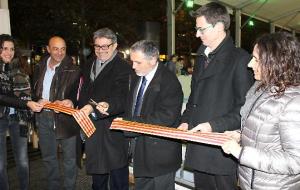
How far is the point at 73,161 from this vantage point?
4.46 meters

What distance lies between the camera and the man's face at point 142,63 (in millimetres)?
3246

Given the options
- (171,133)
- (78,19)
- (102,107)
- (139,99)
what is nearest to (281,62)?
(171,133)

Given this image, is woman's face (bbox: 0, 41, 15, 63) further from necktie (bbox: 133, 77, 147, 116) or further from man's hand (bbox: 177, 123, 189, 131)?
man's hand (bbox: 177, 123, 189, 131)

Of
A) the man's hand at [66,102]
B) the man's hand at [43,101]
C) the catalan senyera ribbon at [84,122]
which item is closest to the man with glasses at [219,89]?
the catalan senyera ribbon at [84,122]

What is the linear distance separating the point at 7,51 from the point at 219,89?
2732 mm

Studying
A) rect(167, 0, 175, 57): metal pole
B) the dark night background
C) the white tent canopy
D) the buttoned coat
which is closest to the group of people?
the buttoned coat

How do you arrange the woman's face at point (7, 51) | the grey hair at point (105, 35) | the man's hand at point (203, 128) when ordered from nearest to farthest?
the man's hand at point (203, 128)
the grey hair at point (105, 35)
the woman's face at point (7, 51)

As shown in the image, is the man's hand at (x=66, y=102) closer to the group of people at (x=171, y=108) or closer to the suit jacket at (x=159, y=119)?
the group of people at (x=171, y=108)

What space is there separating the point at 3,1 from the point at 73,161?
405 cm

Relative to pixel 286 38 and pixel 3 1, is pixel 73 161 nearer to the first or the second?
pixel 286 38

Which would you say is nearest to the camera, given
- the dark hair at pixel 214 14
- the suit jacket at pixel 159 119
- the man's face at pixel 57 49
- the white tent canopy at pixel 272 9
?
the dark hair at pixel 214 14

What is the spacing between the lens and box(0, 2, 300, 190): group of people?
6.99 ft

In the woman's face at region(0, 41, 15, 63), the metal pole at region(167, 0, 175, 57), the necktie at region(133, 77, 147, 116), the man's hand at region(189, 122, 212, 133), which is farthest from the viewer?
the metal pole at region(167, 0, 175, 57)

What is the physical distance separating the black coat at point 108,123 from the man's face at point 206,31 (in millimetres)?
1182
